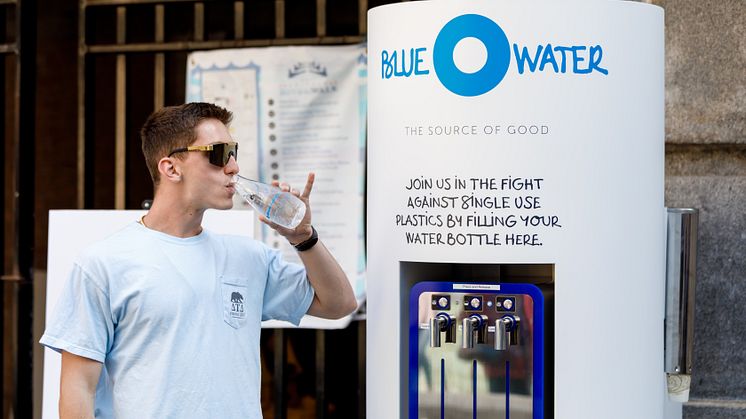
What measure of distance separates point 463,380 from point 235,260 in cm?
88

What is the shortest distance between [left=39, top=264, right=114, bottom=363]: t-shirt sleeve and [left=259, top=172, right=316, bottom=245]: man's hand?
21.6 inches

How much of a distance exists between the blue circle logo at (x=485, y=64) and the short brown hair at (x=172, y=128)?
2.46 ft

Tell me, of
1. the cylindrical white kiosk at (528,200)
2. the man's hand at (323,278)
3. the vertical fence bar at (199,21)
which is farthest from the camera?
the vertical fence bar at (199,21)

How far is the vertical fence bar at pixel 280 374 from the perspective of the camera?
5848 millimetres

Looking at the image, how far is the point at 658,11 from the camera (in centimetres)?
400

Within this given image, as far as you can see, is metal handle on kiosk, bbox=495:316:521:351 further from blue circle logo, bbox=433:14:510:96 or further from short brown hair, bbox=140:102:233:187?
short brown hair, bbox=140:102:233:187

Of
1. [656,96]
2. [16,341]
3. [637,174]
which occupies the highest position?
[656,96]

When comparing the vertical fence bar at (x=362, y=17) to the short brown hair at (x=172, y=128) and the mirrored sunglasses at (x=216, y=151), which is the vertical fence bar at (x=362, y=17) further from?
the mirrored sunglasses at (x=216, y=151)

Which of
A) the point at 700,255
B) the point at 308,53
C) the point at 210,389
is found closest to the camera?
the point at 210,389

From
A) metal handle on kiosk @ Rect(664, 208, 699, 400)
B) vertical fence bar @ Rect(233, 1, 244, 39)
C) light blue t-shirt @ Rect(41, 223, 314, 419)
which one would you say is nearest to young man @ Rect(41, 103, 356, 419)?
light blue t-shirt @ Rect(41, 223, 314, 419)

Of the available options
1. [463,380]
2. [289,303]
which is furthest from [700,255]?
[289,303]

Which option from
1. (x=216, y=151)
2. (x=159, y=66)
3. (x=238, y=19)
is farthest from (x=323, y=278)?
(x=159, y=66)

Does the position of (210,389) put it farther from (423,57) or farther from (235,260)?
(423,57)

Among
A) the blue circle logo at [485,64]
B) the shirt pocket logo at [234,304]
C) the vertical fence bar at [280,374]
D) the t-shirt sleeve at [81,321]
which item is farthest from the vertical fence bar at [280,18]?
the t-shirt sleeve at [81,321]
